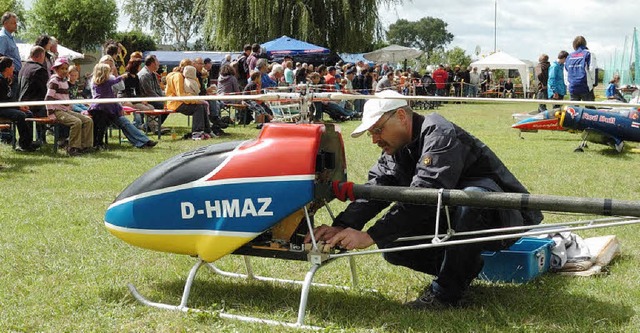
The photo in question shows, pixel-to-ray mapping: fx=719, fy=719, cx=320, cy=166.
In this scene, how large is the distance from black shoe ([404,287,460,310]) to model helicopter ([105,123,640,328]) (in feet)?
1.12

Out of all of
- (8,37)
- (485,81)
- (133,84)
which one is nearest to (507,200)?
(8,37)

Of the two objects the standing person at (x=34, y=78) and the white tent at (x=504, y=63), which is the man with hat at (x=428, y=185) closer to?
the standing person at (x=34, y=78)

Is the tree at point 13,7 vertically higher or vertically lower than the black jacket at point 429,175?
higher

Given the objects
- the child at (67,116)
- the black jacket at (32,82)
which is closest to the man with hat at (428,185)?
the child at (67,116)

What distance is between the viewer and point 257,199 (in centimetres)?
395

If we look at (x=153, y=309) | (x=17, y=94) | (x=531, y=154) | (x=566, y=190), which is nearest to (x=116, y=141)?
(x=17, y=94)

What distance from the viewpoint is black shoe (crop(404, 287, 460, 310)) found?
4230 millimetres

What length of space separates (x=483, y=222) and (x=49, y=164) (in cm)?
764

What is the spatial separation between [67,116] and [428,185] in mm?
8630

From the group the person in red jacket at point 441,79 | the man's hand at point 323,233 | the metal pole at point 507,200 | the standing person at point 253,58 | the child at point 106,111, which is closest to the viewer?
the metal pole at point 507,200

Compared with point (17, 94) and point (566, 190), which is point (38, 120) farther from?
point (566, 190)

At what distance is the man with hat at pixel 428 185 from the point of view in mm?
3938

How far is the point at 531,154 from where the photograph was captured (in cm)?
1212

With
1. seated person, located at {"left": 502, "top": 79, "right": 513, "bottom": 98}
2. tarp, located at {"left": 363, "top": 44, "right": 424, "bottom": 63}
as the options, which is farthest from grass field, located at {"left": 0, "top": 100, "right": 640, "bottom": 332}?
seated person, located at {"left": 502, "top": 79, "right": 513, "bottom": 98}
